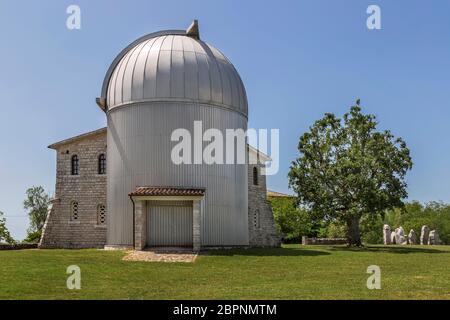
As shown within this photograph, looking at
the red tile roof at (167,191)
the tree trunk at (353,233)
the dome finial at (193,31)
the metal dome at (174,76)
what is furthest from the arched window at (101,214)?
the tree trunk at (353,233)

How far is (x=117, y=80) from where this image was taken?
29969mm

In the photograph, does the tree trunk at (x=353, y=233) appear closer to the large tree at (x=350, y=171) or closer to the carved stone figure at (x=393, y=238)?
the large tree at (x=350, y=171)

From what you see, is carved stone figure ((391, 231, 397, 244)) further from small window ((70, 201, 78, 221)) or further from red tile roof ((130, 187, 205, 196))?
small window ((70, 201, 78, 221))

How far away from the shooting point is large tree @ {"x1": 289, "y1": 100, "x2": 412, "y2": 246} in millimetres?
32562

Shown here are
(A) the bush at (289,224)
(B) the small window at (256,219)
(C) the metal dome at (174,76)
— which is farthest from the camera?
(A) the bush at (289,224)

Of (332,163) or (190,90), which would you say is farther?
(332,163)

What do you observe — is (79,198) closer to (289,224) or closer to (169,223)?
(169,223)

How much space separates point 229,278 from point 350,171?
17.8m

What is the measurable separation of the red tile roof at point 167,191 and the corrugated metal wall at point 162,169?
725 millimetres

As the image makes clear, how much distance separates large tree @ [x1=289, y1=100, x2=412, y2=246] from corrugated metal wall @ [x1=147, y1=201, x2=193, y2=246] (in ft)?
32.8

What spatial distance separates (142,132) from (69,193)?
9323mm

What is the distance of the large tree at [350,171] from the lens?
107 feet
